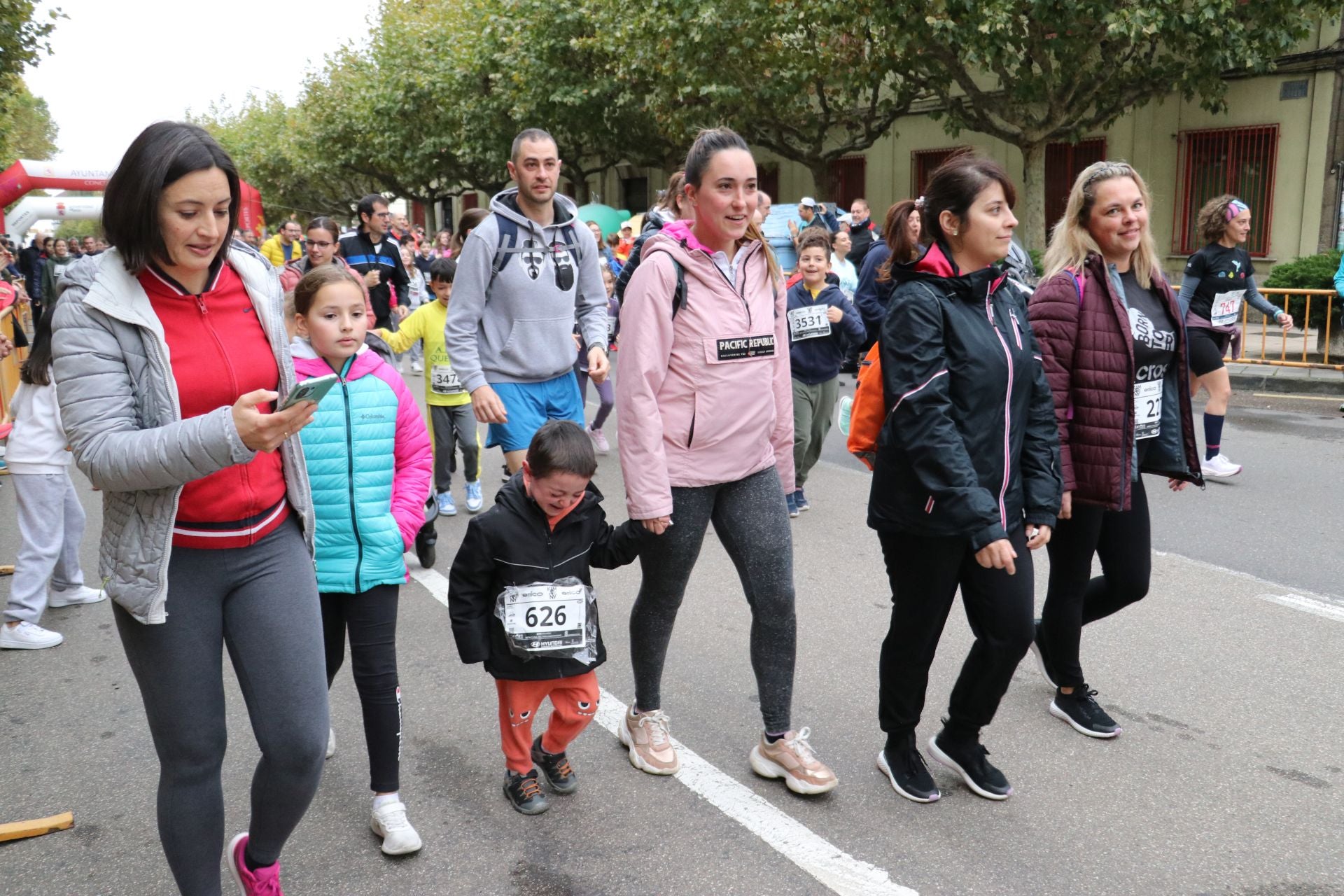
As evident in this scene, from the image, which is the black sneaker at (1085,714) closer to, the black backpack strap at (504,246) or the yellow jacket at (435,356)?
the black backpack strap at (504,246)

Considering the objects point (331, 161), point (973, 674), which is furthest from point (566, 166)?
point (973, 674)

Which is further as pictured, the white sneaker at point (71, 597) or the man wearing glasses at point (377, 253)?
the man wearing glasses at point (377, 253)

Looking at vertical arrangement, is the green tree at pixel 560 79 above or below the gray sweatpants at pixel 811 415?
above

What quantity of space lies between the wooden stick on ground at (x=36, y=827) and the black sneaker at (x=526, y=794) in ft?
4.27

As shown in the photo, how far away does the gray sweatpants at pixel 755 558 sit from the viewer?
3.56m

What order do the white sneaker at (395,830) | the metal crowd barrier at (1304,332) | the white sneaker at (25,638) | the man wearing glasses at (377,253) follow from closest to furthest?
1. the white sneaker at (395,830)
2. the white sneaker at (25,638)
3. the man wearing glasses at (377,253)
4. the metal crowd barrier at (1304,332)

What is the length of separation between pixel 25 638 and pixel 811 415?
435 cm

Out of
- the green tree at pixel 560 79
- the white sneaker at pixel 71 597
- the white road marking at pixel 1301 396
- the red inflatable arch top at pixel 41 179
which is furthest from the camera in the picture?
the red inflatable arch top at pixel 41 179

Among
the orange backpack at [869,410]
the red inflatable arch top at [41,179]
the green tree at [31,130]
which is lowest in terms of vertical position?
the orange backpack at [869,410]

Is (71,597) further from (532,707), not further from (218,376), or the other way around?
(218,376)

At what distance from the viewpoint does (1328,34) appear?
58.4 ft

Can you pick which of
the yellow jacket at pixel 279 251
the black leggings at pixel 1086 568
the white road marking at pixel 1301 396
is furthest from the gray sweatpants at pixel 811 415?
the yellow jacket at pixel 279 251

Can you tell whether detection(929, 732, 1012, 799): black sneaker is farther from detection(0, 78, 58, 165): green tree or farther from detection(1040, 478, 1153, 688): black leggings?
detection(0, 78, 58, 165): green tree

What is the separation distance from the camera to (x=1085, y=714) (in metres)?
4.04
